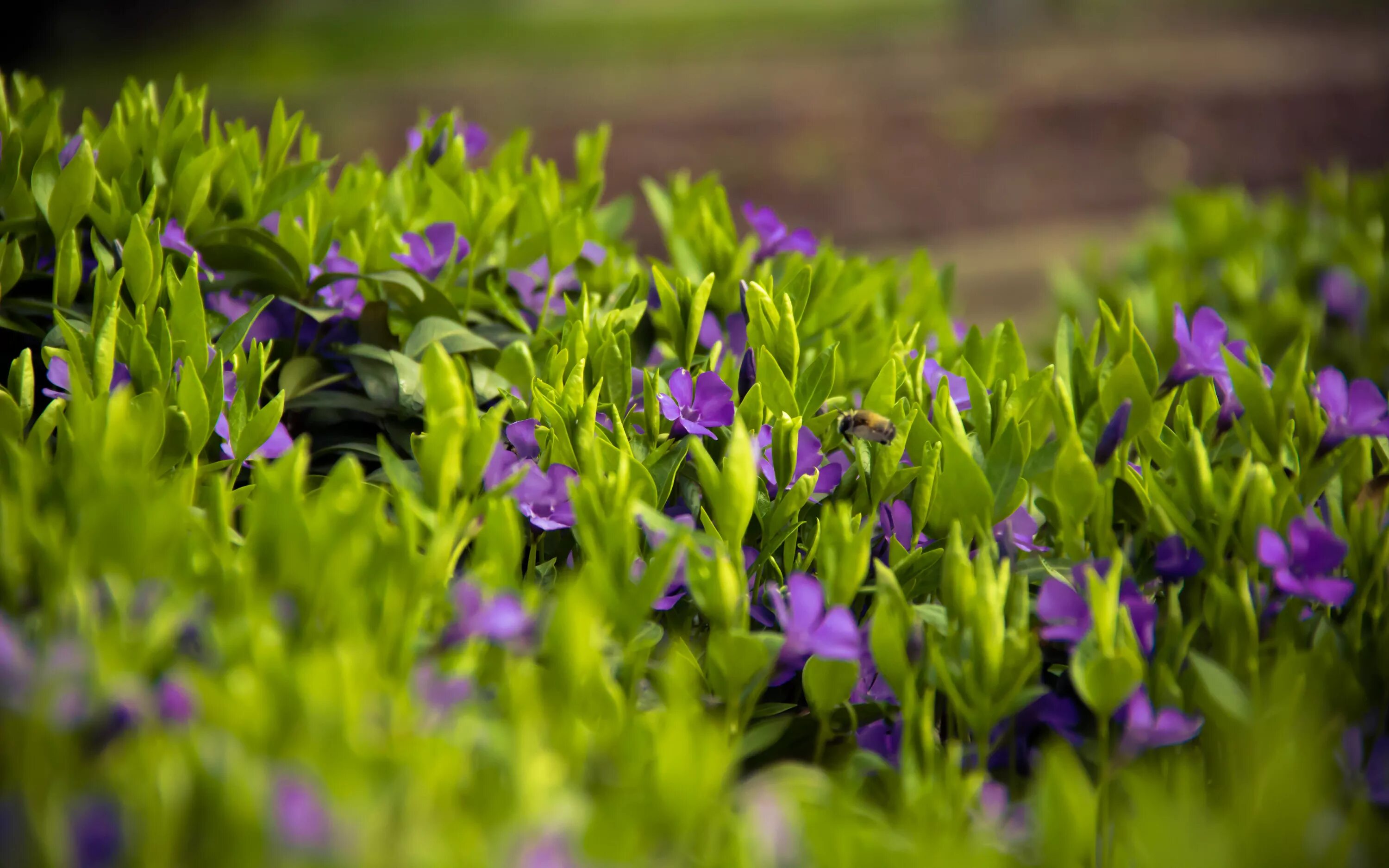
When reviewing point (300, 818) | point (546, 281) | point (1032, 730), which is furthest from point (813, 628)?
point (546, 281)

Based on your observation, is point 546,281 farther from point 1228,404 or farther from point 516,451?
point 1228,404

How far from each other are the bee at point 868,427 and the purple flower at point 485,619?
0.53m

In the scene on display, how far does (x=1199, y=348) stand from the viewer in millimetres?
1364

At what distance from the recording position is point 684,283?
1.54m

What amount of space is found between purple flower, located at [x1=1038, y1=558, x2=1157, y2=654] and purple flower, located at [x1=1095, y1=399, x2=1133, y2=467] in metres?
0.17

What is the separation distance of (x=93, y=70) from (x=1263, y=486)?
1103 centimetres

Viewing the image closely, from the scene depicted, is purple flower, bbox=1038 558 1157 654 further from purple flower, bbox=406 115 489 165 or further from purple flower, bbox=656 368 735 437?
purple flower, bbox=406 115 489 165

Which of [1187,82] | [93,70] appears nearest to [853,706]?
[1187,82]

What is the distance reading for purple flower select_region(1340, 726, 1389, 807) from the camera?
108 cm

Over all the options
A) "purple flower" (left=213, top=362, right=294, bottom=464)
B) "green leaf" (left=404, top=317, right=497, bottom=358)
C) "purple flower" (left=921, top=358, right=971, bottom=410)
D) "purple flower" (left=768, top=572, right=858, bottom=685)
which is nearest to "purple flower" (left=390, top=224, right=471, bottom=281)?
"green leaf" (left=404, top=317, right=497, bottom=358)

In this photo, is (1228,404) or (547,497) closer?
(547,497)

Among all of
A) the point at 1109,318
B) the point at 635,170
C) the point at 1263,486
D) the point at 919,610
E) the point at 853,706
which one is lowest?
the point at 635,170

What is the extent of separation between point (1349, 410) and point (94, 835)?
4.38 ft

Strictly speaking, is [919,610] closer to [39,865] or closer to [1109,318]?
[1109,318]
